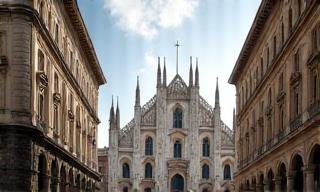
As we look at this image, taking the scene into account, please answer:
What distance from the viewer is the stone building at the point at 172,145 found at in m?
96.9

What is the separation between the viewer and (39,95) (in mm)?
30953

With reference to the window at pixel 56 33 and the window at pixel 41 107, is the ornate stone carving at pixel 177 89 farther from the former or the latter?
the window at pixel 41 107

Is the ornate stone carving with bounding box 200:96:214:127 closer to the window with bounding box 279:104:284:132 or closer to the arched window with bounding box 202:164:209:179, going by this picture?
the arched window with bounding box 202:164:209:179

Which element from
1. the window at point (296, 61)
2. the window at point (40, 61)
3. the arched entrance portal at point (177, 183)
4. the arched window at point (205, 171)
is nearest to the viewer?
the window at point (40, 61)

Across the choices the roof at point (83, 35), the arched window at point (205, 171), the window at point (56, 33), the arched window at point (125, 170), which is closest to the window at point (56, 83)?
the window at point (56, 33)

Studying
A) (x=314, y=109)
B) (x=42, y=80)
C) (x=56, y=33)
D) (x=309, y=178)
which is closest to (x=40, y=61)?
(x=42, y=80)

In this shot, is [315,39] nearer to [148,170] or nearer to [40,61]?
[40,61]

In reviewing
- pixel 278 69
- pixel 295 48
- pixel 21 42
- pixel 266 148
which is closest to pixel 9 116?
pixel 21 42

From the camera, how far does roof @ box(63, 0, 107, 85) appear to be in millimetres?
39906

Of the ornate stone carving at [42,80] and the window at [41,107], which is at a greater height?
the ornate stone carving at [42,80]

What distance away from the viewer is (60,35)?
38.6 m

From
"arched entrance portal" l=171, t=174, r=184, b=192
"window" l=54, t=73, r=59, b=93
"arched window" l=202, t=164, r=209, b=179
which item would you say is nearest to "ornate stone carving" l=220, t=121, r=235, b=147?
"arched window" l=202, t=164, r=209, b=179

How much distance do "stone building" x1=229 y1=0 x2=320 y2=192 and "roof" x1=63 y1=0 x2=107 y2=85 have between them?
1277 cm

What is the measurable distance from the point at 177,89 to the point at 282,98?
213ft
